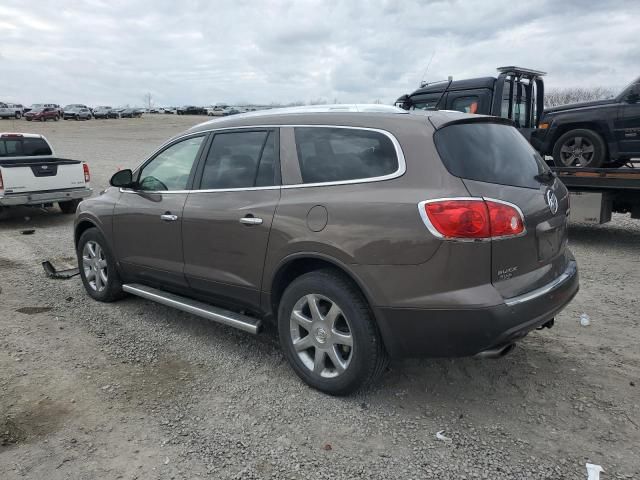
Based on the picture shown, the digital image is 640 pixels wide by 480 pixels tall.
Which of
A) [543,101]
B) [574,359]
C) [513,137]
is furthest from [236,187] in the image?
[543,101]

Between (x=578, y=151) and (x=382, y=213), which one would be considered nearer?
(x=382, y=213)

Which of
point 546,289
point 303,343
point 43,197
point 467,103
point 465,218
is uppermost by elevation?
point 467,103

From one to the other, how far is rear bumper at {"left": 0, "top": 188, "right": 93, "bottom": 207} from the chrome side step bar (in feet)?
18.6

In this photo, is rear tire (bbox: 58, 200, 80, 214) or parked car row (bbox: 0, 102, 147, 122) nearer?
rear tire (bbox: 58, 200, 80, 214)

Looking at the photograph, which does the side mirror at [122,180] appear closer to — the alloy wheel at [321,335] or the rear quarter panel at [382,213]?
the rear quarter panel at [382,213]

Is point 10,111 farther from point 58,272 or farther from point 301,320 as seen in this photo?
point 301,320

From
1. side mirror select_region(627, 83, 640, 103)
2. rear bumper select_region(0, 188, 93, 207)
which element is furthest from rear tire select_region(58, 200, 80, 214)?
side mirror select_region(627, 83, 640, 103)

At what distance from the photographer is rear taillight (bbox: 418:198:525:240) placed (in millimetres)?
2863

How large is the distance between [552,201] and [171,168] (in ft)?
9.91

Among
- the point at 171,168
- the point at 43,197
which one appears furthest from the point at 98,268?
the point at 43,197

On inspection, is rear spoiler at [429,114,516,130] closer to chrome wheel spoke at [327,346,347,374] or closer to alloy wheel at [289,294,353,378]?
alloy wheel at [289,294,353,378]

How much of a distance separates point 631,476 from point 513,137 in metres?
2.10

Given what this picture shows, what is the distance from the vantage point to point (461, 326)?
2.92m

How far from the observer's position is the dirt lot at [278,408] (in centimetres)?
286
